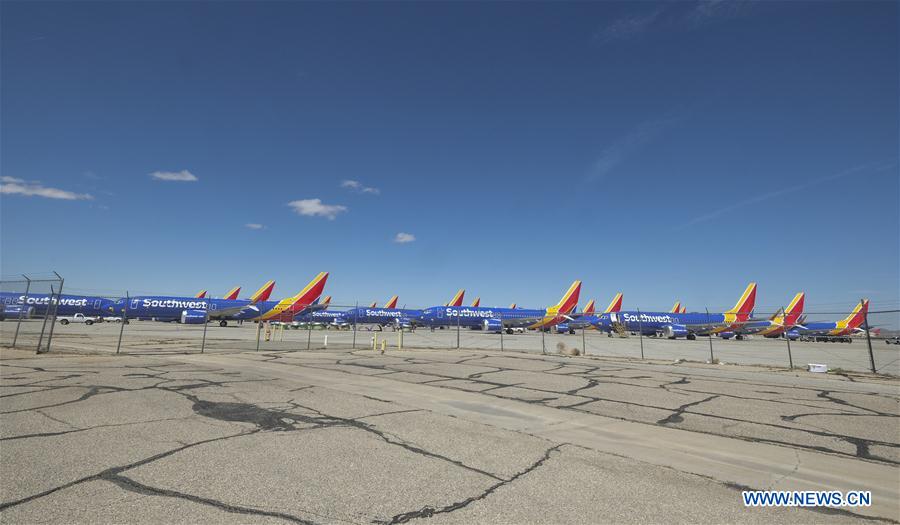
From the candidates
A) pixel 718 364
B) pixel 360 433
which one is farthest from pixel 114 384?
pixel 718 364

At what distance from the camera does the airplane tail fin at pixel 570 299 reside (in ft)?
204

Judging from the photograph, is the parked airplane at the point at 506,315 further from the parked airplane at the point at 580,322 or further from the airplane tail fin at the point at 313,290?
the airplane tail fin at the point at 313,290

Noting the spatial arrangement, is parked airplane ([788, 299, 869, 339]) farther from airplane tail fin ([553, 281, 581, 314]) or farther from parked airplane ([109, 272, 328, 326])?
parked airplane ([109, 272, 328, 326])

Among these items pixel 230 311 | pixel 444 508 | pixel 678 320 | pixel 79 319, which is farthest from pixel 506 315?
pixel 79 319

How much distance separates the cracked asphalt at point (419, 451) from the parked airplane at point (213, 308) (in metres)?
43.3

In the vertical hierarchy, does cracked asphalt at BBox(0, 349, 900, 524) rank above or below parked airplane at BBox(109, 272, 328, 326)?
below

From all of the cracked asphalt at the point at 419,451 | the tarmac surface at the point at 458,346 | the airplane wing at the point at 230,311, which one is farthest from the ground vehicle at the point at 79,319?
the cracked asphalt at the point at 419,451

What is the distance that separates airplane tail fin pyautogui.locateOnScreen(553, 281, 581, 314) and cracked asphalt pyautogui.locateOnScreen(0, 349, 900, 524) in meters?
52.9

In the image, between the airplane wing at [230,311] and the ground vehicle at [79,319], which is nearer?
the ground vehicle at [79,319]

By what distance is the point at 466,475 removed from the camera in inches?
164

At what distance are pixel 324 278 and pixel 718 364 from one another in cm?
4652

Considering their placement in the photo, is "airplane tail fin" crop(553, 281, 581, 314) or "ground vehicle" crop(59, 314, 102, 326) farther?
"airplane tail fin" crop(553, 281, 581, 314)

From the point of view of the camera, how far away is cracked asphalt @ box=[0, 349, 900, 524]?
3.39 m

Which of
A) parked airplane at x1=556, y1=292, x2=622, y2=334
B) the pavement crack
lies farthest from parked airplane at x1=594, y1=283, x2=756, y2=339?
the pavement crack
